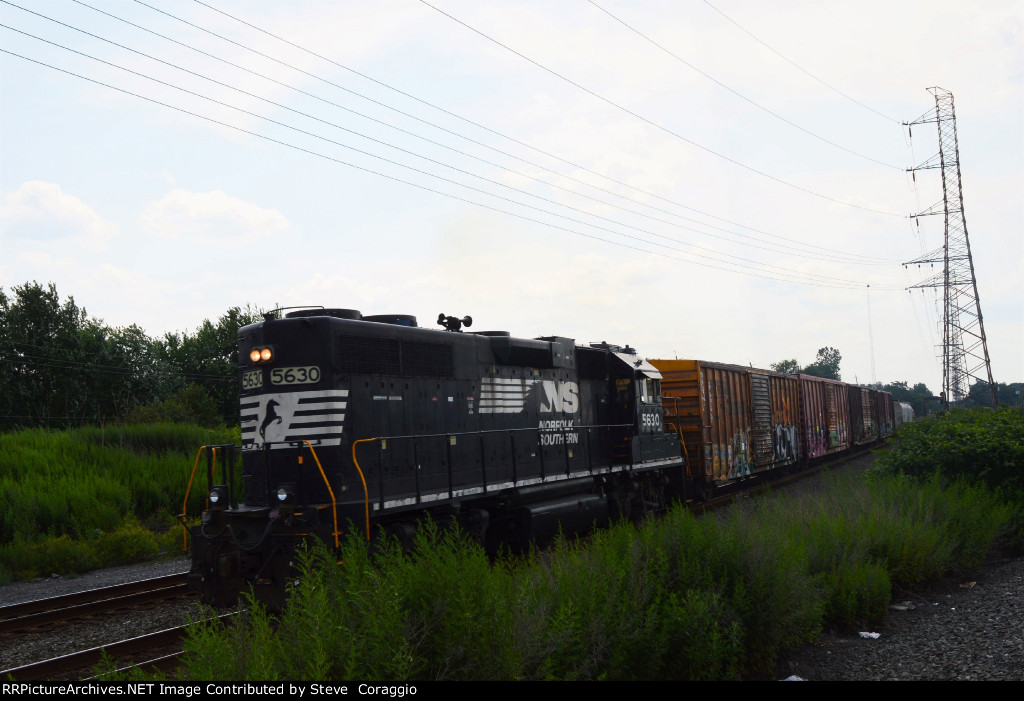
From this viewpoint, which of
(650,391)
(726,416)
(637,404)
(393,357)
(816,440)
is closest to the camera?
(393,357)

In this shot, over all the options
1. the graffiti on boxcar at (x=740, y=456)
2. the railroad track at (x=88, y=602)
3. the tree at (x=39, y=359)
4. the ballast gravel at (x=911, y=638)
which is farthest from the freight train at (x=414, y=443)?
the tree at (x=39, y=359)

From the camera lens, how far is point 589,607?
650 cm

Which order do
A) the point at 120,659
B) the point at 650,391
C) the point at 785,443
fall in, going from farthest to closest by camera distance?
the point at 785,443 < the point at 650,391 < the point at 120,659

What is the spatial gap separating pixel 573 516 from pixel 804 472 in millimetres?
17164

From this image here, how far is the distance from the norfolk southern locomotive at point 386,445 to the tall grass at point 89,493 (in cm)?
787

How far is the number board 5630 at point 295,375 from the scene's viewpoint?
9492 mm

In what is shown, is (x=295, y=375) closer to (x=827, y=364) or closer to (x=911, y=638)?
(x=911, y=638)

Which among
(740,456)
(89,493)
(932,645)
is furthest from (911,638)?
(89,493)

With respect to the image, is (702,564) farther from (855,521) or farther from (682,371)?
(682,371)

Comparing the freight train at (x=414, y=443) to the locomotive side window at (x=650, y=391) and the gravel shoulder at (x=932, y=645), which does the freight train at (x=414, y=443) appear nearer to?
the locomotive side window at (x=650, y=391)

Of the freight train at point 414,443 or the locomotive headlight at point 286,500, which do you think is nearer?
the locomotive headlight at point 286,500

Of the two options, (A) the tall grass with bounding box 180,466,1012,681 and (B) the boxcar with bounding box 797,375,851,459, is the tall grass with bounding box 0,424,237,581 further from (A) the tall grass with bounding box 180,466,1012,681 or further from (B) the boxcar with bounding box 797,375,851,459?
(B) the boxcar with bounding box 797,375,851,459

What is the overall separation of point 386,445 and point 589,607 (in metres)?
4.27

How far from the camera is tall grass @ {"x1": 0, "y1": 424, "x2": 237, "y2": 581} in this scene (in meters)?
15.8
